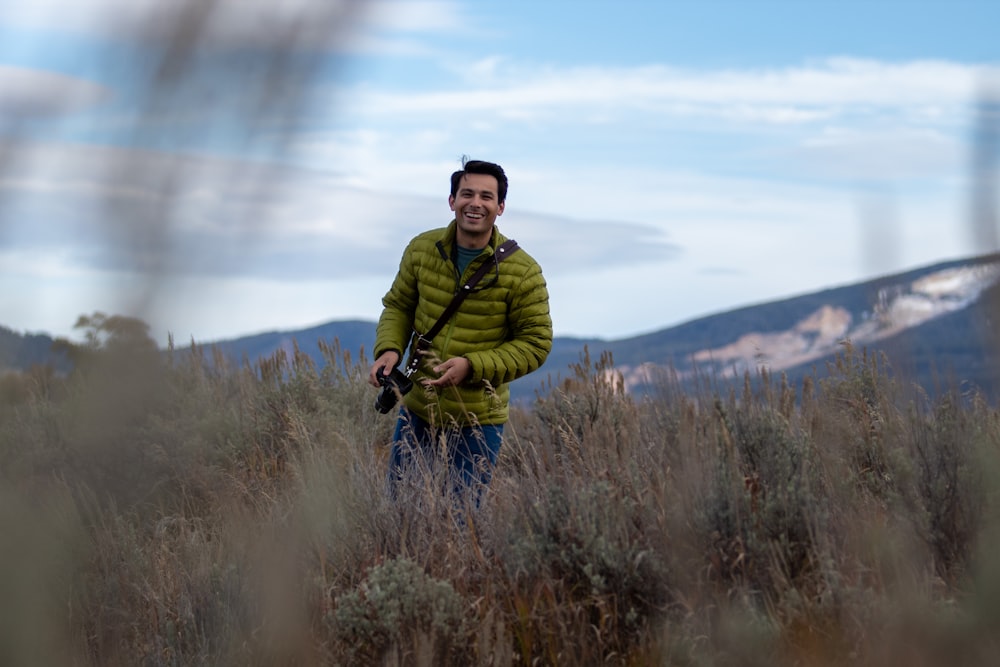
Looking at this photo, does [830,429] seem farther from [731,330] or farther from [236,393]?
[731,330]

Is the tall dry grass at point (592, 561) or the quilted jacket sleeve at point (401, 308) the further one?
the quilted jacket sleeve at point (401, 308)

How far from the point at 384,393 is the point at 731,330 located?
12111cm

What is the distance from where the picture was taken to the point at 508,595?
343cm

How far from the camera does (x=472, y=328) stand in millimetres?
4348

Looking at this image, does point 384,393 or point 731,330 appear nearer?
point 384,393

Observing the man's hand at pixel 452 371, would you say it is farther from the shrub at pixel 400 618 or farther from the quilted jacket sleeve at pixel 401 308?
the shrub at pixel 400 618

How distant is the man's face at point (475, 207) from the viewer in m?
4.31

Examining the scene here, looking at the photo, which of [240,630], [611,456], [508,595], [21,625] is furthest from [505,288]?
[21,625]

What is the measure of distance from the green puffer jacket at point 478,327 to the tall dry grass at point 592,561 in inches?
13.9

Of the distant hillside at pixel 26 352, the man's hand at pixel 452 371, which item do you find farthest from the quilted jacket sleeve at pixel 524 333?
the distant hillside at pixel 26 352

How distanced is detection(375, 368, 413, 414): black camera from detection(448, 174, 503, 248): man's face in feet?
2.08

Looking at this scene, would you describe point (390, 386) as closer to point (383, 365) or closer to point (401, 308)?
point (383, 365)

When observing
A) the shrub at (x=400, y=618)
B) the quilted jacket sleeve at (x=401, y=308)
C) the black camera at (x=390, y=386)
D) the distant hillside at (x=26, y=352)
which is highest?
the quilted jacket sleeve at (x=401, y=308)

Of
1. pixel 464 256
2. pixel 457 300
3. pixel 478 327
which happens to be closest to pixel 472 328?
pixel 478 327
